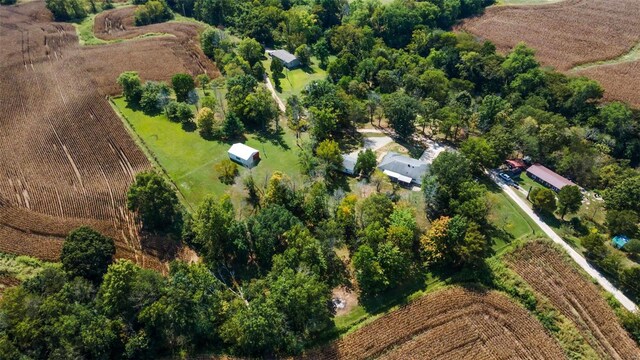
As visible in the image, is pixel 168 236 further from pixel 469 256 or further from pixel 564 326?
pixel 564 326

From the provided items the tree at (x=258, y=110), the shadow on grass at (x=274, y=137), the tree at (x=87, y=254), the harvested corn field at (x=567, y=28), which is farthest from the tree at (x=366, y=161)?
the harvested corn field at (x=567, y=28)

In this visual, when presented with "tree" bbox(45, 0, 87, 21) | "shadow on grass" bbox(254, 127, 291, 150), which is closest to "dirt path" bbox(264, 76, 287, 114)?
"shadow on grass" bbox(254, 127, 291, 150)

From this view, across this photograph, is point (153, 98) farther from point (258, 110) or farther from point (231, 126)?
point (258, 110)

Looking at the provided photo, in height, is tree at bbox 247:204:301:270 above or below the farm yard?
below

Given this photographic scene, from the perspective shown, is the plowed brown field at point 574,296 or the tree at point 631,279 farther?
the tree at point 631,279

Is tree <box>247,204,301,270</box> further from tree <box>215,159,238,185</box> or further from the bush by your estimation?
the bush

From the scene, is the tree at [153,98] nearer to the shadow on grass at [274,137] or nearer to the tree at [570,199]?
the shadow on grass at [274,137]
